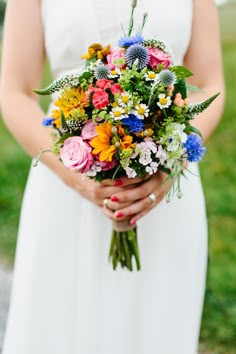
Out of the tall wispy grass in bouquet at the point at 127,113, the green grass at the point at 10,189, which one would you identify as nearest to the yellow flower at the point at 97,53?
the tall wispy grass in bouquet at the point at 127,113

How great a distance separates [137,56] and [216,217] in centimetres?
382

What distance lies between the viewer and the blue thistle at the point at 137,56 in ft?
7.69

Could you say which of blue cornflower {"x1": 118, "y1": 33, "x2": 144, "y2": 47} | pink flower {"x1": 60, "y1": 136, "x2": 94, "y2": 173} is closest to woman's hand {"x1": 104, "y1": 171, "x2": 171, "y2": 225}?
pink flower {"x1": 60, "y1": 136, "x2": 94, "y2": 173}

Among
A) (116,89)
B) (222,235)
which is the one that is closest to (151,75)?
(116,89)

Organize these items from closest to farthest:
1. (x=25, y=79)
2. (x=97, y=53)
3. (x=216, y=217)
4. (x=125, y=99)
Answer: (x=125, y=99), (x=97, y=53), (x=25, y=79), (x=216, y=217)

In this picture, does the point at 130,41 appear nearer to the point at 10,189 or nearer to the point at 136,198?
the point at 136,198

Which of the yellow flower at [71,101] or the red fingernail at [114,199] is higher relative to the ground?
the yellow flower at [71,101]

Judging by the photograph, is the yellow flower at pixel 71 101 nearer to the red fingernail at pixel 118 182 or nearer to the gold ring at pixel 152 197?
the red fingernail at pixel 118 182

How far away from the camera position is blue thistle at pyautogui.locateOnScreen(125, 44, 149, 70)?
92.3 inches

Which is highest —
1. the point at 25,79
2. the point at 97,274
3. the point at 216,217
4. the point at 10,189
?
the point at 10,189

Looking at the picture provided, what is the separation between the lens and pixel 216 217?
604 centimetres

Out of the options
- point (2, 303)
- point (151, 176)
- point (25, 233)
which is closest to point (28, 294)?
point (25, 233)

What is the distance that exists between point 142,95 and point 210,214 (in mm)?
3840

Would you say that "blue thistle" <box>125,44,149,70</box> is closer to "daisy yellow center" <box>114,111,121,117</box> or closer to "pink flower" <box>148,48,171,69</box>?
"pink flower" <box>148,48,171,69</box>
